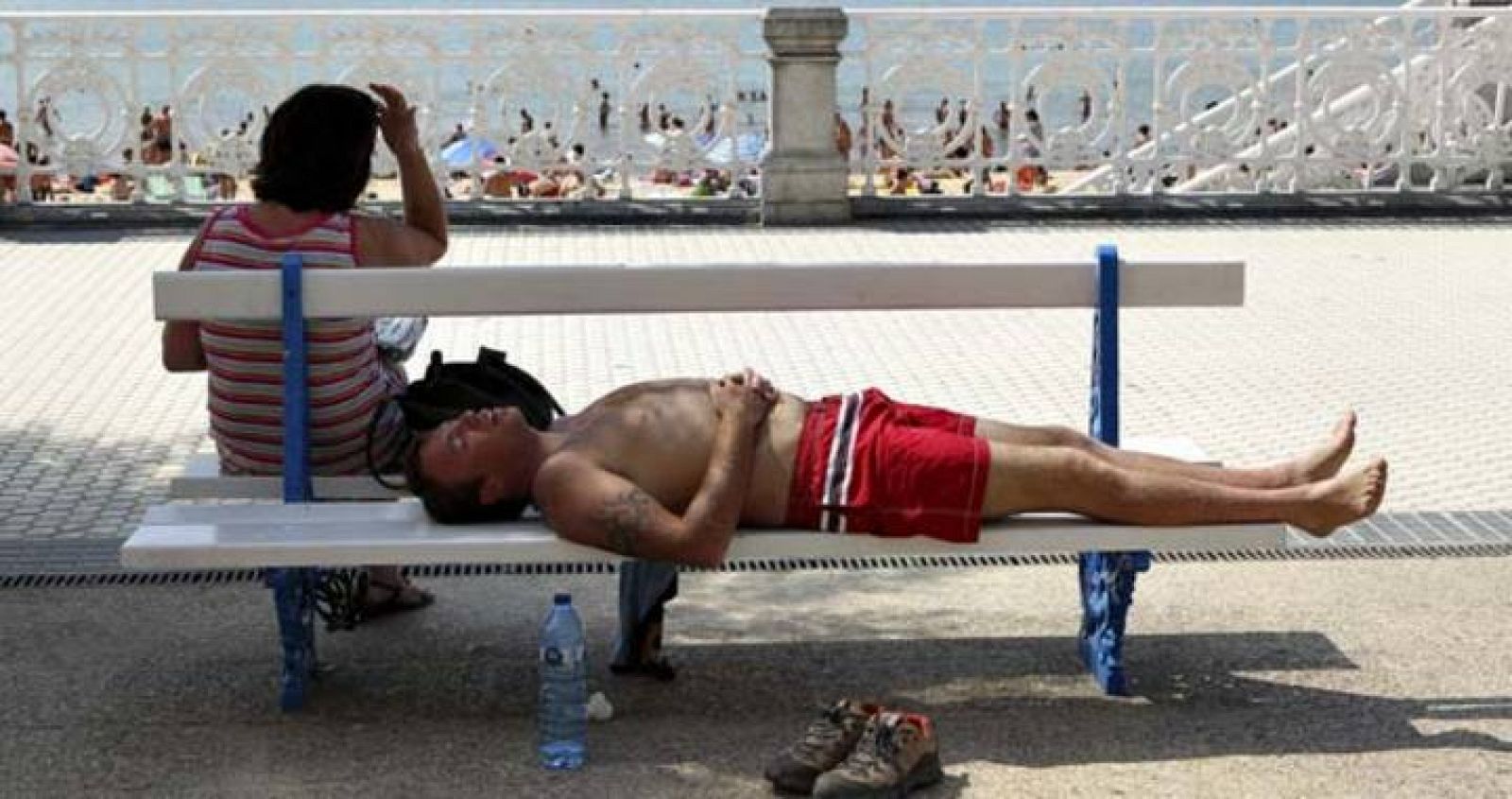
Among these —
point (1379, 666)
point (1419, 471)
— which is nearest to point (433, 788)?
point (1379, 666)

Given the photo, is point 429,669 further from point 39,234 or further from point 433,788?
point 39,234

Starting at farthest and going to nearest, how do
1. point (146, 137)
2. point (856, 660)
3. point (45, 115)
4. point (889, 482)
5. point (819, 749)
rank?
point (146, 137)
point (45, 115)
point (856, 660)
point (889, 482)
point (819, 749)

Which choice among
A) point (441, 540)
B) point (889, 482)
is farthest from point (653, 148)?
point (441, 540)

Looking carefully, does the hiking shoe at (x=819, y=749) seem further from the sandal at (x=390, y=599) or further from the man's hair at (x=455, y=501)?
the sandal at (x=390, y=599)

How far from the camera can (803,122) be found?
16859mm

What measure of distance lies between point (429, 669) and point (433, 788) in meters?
0.93

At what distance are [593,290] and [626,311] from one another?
89mm

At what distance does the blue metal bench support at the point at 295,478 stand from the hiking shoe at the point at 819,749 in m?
1.16

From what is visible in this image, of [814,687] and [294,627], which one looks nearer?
[294,627]

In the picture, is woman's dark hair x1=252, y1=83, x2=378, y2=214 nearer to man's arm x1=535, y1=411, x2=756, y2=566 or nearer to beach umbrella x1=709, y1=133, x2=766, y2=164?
man's arm x1=535, y1=411, x2=756, y2=566

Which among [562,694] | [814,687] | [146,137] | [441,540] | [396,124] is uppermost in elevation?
[396,124]

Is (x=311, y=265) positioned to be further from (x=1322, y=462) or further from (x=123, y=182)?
(x=123, y=182)

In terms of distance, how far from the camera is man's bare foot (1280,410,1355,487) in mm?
5488

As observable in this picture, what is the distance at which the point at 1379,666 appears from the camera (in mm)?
5820
